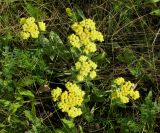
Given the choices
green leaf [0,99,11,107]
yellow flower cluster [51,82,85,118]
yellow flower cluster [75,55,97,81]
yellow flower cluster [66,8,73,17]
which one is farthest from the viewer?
yellow flower cluster [66,8,73,17]

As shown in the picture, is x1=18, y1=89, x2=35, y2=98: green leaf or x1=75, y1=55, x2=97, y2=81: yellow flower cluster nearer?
x1=75, y1=55, x2=97, y2=81: yellow flower cluster

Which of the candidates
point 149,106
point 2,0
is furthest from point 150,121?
→ point 2,0

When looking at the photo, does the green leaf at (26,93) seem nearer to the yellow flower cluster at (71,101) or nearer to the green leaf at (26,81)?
the green leaf at (26,81)

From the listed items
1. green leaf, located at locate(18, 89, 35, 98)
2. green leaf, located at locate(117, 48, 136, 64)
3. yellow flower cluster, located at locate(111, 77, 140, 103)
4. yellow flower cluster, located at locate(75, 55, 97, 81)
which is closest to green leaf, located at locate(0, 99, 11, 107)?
green leaf, located at locate(18, 89, 35, 98)

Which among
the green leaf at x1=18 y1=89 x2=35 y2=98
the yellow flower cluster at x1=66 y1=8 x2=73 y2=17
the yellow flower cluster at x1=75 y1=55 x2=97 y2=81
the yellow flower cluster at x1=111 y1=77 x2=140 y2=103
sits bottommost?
the yellow flower cluster at x1=111 y1=77 x2=140 y2=103

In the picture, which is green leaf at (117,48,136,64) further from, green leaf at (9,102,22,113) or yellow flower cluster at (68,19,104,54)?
green leaf at (9,102,22,113)

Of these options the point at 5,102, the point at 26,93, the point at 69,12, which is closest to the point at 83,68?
the point at 26,93

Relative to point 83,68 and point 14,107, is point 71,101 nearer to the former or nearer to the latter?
point 83,68

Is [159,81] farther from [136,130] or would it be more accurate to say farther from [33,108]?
[33,108]

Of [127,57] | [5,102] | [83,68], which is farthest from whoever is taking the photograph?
[127,57]
